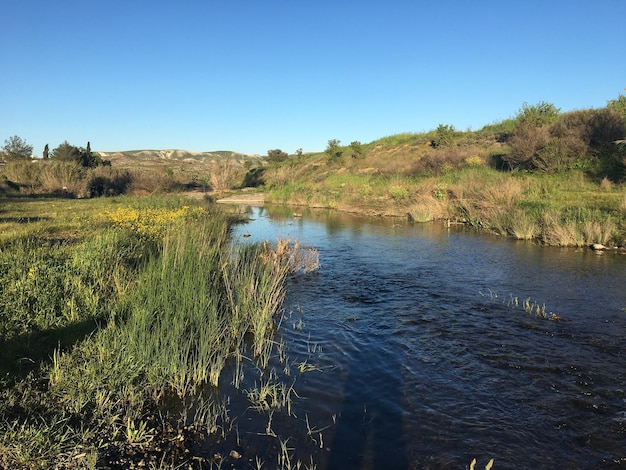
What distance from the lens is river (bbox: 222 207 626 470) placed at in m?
4.28

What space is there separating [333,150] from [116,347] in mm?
54465

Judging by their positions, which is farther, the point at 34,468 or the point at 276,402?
the point at 276,402

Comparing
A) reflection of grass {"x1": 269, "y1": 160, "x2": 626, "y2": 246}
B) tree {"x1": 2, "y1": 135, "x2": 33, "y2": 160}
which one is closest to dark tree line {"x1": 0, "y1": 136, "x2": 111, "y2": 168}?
tree {"x1": 2, "y1": 135, "x2": 33, "y2": 160}

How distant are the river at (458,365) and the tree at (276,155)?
2665 inches

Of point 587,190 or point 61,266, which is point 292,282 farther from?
point 587,190

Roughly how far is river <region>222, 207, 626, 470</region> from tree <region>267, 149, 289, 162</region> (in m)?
67.7

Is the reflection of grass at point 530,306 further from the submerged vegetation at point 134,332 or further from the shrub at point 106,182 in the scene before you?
the shrub at point 106,182

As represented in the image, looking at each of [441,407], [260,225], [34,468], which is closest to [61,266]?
[34,468]

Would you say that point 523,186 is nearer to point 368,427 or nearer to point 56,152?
point 368,427

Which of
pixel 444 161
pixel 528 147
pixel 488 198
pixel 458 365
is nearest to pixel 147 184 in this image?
pixel 444 161

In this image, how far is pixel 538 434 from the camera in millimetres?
4488

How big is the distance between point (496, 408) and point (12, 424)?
16.5 ft

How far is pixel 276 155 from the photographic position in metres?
78.6

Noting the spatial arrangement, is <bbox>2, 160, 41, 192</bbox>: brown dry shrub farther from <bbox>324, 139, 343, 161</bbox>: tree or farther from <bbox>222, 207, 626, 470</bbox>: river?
<bbox>324, 139, 343, 161</bbox>: tree
